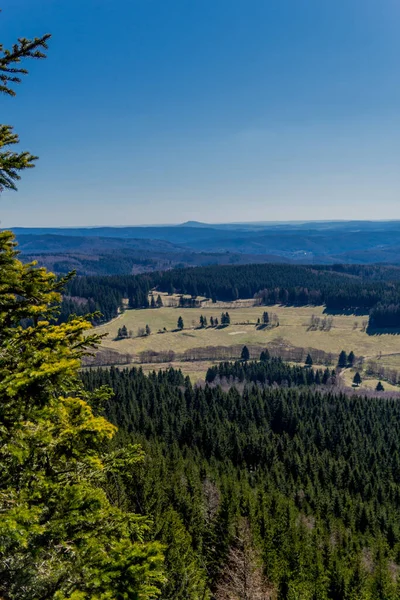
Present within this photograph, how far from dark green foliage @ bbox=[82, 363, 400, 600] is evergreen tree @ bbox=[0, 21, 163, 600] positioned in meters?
25.4

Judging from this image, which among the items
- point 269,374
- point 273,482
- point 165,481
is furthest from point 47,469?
point 269,374

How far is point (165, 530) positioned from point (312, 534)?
96.6 ft

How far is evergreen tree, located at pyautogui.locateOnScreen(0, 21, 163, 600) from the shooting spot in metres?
10.0

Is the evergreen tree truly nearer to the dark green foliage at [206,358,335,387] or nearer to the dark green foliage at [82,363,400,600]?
the dark green foliage at [82,363,400,600]

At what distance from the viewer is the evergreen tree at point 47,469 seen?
10047mm

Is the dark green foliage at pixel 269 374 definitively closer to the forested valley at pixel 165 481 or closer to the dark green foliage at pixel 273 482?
the dark green foliage at pixel 273 482

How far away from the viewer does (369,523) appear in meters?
74.8

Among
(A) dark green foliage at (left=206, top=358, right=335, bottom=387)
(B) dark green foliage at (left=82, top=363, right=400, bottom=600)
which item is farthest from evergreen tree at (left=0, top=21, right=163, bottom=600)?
(A) dark green foliage at (left=206, top=358, right=335, bottom=387)

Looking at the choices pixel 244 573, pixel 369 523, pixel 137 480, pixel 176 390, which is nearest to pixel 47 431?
pixel 244 573

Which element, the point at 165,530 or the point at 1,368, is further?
the point at 165,530

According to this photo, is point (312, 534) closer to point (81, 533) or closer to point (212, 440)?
point (212, 440)

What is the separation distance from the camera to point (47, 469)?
12.3 metres

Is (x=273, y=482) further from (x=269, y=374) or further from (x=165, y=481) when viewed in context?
(x=269, y=374)

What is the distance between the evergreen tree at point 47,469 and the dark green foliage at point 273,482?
2545 cm
